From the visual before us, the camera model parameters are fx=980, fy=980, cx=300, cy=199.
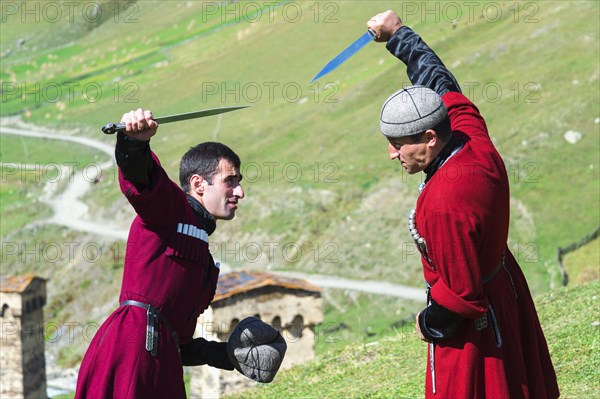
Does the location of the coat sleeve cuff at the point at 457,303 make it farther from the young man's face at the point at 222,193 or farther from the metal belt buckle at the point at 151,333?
the metal belt buckle at the point at 151,333

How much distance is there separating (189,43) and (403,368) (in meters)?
74.5

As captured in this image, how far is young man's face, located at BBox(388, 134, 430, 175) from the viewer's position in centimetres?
530

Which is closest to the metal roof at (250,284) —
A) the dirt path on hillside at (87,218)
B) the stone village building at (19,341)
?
the stone village building at (19,341)

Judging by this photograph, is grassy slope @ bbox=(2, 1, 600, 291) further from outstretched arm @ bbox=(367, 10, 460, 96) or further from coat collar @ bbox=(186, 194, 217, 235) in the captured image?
coat collar @ bbox=(186, 194, 217, 235)

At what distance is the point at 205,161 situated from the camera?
5809 mm

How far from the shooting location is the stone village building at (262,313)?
15.6 metres

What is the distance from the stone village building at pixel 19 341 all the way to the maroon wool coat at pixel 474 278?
1333cm

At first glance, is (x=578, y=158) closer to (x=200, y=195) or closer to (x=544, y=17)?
(x=544, y=17)

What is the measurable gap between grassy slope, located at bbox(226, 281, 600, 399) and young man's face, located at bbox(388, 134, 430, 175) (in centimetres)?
382

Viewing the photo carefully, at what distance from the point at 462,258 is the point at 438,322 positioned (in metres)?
0.39

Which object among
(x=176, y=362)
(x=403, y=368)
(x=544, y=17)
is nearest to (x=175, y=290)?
(x=176, y=362)

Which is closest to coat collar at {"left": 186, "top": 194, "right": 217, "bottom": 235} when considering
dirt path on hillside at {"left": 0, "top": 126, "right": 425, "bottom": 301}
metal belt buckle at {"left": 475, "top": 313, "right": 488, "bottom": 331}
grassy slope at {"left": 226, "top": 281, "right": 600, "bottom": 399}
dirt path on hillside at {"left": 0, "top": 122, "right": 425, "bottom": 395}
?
metal belt buckle at {"left": 475, "top": 313, "right": 488, "bottom": 331}

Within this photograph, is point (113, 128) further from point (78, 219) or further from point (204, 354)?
point (78, 219)

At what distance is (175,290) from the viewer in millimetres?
5480
